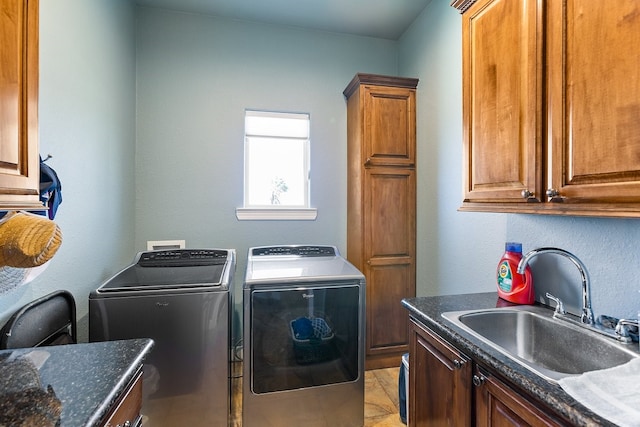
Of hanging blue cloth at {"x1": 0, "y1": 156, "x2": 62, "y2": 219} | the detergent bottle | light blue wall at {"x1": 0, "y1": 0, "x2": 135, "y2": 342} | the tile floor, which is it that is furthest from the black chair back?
the detergent bottle

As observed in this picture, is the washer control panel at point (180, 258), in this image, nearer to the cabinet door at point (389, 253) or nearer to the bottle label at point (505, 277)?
the cabinet door at point (389, 253)

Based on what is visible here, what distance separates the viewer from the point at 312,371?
179 centimetres

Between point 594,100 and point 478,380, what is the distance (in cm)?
92

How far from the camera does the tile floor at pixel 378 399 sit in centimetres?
189

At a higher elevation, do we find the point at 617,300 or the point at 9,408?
the point at 617,300

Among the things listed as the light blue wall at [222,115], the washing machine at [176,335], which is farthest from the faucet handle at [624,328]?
the light blue wall at [222,115]

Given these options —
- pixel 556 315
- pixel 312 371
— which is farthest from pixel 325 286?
pixel 556 315

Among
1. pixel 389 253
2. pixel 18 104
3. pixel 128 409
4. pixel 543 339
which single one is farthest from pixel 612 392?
pixel 389 253

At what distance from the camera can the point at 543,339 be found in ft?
4.02

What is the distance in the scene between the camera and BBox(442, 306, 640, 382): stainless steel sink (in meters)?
1.00

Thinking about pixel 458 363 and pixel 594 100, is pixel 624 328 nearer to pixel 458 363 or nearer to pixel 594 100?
pixel 458 363

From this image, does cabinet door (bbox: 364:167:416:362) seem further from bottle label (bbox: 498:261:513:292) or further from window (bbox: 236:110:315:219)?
bottle label (bbox: 498:261:513:292)

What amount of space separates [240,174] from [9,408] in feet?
6.97

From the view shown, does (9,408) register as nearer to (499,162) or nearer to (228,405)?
(228,405)
